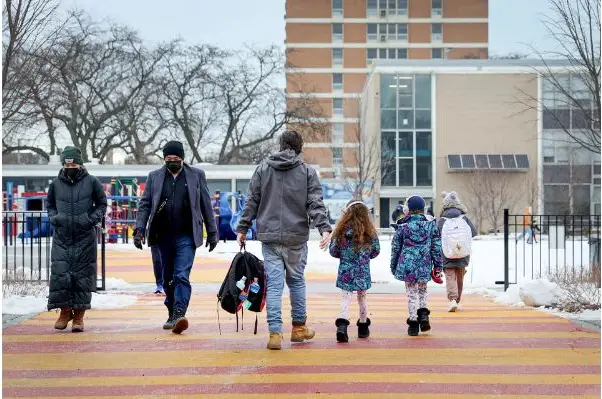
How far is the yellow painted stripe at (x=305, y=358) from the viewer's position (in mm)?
7625

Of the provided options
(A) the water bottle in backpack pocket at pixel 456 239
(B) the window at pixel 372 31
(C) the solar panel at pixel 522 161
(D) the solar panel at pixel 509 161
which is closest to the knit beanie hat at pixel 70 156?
(A) the water bottle in backpack pocket at pixel 456 239

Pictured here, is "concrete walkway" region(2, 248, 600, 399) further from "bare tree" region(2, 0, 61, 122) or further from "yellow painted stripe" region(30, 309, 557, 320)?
"bare tree" region(2, 0, 61, 122)

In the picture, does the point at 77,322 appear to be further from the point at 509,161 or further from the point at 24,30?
the point at 509,161

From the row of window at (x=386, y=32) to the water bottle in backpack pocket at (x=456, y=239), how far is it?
2990 inches

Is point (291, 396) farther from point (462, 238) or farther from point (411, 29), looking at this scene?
point (411, 29)

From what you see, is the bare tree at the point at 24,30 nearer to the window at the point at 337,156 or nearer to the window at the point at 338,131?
the window at the point at 337,156

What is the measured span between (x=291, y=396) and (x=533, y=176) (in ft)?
172

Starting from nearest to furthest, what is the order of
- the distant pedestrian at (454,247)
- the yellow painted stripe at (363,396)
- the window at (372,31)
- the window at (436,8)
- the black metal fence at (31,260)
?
the yellow painted stripe at (363,396) → the distant pedestrian at (454,247) → the black metal fence at (31,260) → the window at (436,8) → the window at (372,31)

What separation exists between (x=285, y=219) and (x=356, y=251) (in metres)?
1.01

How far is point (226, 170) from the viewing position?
40.1m

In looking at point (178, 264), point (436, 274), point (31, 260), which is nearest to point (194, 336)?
point (178, 264)

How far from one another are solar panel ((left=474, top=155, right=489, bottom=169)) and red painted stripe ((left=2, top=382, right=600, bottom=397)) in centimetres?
5093

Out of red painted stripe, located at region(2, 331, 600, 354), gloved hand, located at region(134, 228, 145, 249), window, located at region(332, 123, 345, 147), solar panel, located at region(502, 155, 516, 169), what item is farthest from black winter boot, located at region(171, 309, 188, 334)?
window, located at region(332, 123, 345, 147)

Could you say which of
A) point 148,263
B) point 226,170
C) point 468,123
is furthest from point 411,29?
point 148,263
